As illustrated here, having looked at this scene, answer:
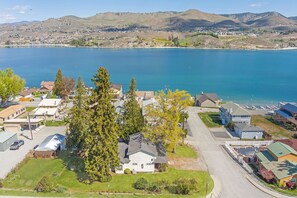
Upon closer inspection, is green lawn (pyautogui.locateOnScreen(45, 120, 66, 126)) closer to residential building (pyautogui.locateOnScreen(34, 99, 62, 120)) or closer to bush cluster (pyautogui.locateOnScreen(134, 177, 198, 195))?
residential building (pyautogui.locateOnScreen(34, 99, 62, 120))

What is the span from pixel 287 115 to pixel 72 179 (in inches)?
1852

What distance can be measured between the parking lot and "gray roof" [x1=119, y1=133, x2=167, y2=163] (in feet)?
47.5

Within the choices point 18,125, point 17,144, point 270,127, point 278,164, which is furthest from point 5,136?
point 270,127

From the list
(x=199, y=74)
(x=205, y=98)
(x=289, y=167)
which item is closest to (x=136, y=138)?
(x=289, y=167)

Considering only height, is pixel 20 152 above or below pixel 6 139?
below

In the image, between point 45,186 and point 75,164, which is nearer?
point 45,186

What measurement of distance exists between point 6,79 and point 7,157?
108 ft

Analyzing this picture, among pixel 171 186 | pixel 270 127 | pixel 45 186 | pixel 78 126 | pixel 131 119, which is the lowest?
pixel 270 127

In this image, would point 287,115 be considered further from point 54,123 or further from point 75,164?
point 54,123

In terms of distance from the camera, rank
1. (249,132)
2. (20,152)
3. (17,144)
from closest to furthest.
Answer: (20,152) < (17,144) < (249,132)

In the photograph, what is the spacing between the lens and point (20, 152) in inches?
1602

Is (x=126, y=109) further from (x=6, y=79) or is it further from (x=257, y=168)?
(x=6, y=79)

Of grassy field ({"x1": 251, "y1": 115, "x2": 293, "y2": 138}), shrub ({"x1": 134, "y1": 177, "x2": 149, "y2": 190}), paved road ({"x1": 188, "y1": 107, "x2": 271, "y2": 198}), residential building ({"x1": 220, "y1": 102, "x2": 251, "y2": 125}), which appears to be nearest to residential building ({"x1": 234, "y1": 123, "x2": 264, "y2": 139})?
grassy field ({"x1": 251, "y1": 115, "x2": 293, "y2": 138})

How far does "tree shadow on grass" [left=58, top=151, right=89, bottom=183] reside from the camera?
106ft
